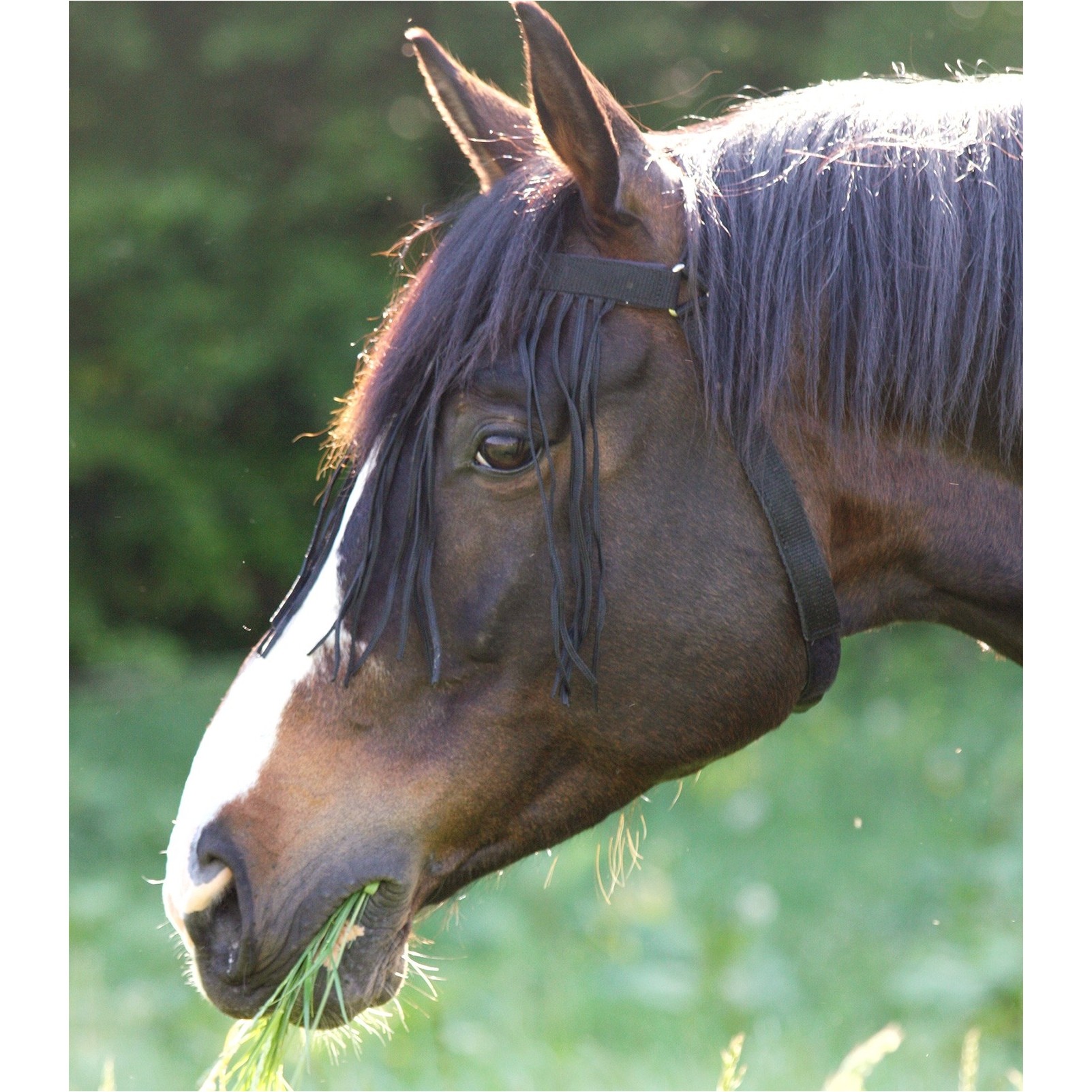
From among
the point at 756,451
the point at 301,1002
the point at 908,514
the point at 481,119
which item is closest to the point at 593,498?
the point at 756,451

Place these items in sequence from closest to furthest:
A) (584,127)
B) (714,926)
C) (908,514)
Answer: (584,127) < (908,514) < (714,926)

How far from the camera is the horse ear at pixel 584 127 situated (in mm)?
1353

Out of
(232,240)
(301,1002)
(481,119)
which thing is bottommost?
(232,240)

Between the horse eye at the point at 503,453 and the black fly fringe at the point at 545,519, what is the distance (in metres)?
0.01

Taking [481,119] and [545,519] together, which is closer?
[545,519]

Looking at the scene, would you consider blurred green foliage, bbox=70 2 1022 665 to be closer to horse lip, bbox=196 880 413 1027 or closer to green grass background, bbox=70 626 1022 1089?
green grass background, bbox=70 626 1022 1089

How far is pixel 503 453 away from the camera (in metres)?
1.48

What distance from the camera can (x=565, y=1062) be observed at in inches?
126

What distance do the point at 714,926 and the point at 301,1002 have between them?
9.17 ft

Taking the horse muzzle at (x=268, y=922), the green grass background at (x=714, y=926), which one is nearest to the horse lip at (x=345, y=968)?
the horse muzzle at (x=268, y=922)

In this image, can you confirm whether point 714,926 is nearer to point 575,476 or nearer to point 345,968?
point 345,968

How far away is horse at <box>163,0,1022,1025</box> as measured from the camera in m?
1.48

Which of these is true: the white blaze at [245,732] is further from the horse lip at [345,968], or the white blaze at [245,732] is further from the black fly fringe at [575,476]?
the black fly fringe at [575,476]

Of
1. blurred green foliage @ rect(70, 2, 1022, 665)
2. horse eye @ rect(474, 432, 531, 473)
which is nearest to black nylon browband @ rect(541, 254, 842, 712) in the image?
horse eye @ rect(474, 432, 531, 473)
